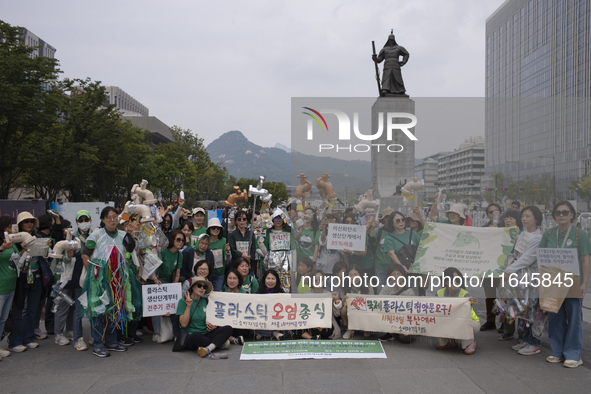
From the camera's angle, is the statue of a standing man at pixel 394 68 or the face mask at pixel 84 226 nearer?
the face mask at pixel 84 226

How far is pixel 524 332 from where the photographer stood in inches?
216

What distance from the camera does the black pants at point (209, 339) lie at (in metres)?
5.32

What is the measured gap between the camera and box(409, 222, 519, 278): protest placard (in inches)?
225

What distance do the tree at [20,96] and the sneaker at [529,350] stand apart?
1837 centimetres

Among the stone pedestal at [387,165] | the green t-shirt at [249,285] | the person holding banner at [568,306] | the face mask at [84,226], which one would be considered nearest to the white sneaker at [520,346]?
the person holding banner at [568,306]

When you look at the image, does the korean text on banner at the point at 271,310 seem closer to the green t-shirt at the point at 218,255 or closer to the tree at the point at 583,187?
the green t-shirt at the point at 218,255

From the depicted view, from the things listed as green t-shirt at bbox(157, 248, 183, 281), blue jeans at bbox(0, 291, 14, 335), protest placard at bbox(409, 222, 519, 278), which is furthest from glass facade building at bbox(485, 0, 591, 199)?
blue jeans at bbox(0, 291, 14, 335)

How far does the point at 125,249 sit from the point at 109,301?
0.64 m

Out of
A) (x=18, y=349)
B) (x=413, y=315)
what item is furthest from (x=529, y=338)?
(x=18, y=349)

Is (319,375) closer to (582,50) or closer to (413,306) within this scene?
(413,306)

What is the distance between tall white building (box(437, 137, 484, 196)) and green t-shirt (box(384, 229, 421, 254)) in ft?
2.53

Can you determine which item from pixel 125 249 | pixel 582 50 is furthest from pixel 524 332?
pixel 582 50

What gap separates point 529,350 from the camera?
532cm

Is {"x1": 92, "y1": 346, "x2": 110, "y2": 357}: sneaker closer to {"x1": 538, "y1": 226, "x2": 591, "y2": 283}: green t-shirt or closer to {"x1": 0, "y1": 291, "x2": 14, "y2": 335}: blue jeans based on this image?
{"x1": 0, "y1": 291, "x2": 14, "y2": 335}: blue jeans
